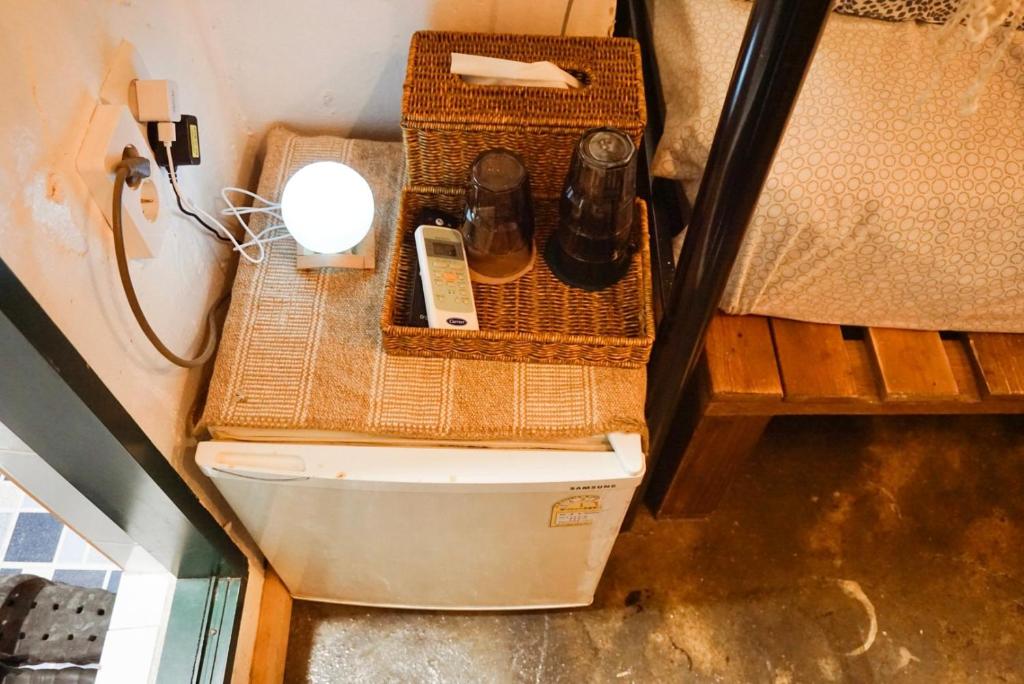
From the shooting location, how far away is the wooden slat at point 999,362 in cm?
102

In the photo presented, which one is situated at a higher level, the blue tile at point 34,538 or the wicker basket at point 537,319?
the wicker basket at point 537,319

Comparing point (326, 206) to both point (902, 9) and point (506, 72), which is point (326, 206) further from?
point (902, 9)

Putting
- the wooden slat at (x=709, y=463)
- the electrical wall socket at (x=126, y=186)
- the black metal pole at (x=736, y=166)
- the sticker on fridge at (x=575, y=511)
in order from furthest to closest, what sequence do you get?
the wooden slat at (x=709, y=463) < the sticker on fridge at (x=575, y=511) < the electrical wall socket at (x=126, y=186) < the black metal pole at (x=736, y=166)

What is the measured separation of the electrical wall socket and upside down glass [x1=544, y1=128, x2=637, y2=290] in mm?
433

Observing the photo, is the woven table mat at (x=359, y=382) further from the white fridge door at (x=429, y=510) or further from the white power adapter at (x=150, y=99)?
the white power adapter at (x=150, y=99)

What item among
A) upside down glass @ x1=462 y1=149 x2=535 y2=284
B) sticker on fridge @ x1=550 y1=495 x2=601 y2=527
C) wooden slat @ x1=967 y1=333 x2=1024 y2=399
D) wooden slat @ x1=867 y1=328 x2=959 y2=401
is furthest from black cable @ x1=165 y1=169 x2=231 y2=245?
wooden slat @ x1=967 y1=333 x2=1024 y2=399

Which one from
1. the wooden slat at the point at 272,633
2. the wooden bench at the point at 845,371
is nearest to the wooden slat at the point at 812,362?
the wooden bench at the point at 845,371

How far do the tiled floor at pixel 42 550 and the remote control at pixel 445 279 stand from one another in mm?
696

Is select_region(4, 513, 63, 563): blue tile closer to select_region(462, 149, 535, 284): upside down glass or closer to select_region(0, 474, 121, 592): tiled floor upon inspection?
select_region(0, 474, 121, 592): tiled floor

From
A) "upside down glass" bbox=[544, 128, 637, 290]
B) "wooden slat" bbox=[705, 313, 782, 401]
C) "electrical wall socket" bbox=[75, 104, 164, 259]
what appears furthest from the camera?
"wooden slat" bbox=[705, 313, 782, 401]

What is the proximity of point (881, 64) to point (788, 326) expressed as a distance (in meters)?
0.36

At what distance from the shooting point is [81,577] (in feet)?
3.74

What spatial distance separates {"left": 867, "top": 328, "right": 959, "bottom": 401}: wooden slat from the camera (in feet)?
3.31

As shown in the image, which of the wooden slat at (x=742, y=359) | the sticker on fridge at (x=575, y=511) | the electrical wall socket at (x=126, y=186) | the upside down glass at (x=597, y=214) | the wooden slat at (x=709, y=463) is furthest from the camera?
the wooden slat at (x=709, y=463)
